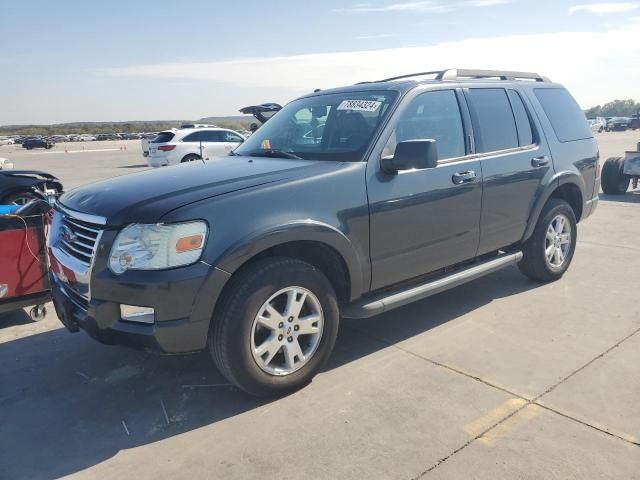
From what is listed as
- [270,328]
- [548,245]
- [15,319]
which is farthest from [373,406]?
[15,319]

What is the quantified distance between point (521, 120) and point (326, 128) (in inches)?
76.4

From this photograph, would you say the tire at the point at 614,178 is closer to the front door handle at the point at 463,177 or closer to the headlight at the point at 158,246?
the front door handle at the point at 463,177

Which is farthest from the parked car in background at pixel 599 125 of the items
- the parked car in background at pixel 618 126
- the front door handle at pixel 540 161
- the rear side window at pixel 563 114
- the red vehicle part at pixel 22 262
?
the red vehicle part at pixel 22 262

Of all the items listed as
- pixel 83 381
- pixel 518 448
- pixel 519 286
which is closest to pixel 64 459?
pixel 83 381

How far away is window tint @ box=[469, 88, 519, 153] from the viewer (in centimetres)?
444

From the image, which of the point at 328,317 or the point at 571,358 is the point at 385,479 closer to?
the point at 328,317

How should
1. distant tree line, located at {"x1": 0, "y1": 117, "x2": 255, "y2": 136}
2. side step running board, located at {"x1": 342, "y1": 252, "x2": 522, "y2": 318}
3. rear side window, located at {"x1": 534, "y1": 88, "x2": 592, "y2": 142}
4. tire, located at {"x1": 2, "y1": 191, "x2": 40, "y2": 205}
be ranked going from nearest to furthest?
side step running board, located at {"x1": 342, "y1": 252, "x2": 522, "y2": 318} < rear side window, located at {"x1": 534, "y1": 88, "x2": 592, "y2": 142} < tire, located at {"x1": 2, "y1": 191, "x2": 40, "y2": 205} < distant tree line, located at {"x1": 0, "y1": 117, "x2": 255, "y2": 136}

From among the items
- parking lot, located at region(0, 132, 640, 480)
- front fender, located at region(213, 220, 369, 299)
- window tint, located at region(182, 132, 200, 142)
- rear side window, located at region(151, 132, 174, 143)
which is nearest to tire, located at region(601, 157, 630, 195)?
parking lot, located at region(0, 132, 640, 480)

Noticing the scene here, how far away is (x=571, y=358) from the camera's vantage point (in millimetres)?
3723

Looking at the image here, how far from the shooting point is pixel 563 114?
539 centimetres

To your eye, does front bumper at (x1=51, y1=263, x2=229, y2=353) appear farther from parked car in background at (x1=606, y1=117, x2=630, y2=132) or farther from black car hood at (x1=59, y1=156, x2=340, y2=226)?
parked car in background at (x1=606, y1=117, x2=630, y2=132)

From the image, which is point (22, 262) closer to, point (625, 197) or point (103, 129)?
point (625, 197)

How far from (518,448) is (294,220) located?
5.63ft

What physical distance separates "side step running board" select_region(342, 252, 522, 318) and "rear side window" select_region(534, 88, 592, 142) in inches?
58.1
